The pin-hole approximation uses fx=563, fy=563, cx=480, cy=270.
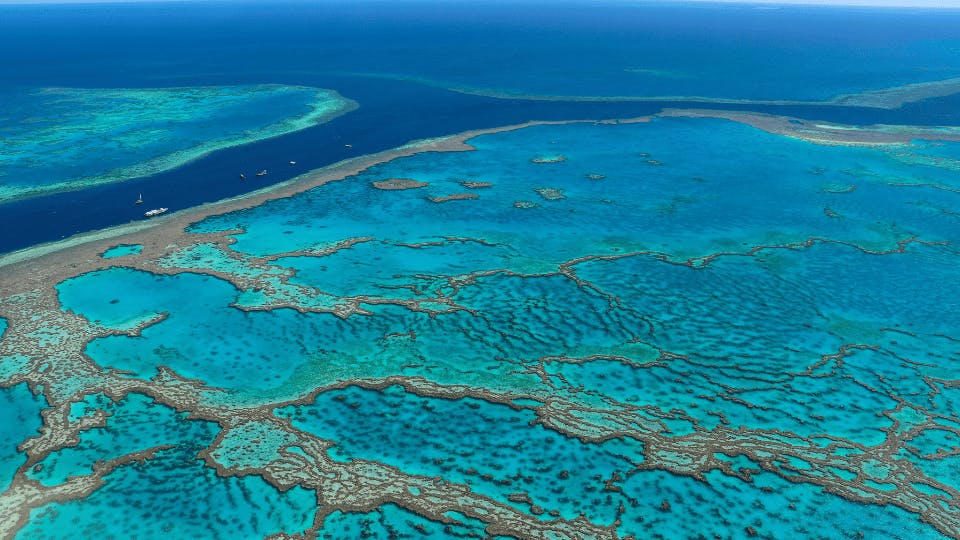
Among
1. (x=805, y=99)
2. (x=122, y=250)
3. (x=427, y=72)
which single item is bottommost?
(x=122, y=250)

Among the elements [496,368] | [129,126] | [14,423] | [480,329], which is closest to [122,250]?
[14,423]


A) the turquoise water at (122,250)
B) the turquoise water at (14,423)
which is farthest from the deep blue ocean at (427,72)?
the turquoise water at (14,423)

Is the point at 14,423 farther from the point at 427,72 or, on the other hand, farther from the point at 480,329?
the point at 427,72

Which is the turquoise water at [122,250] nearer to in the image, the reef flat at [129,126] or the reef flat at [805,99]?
the reef flat at [129,126]

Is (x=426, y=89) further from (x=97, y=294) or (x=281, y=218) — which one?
(x=97, y=294)

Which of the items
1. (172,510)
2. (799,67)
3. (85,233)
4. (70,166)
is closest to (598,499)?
(172,510)

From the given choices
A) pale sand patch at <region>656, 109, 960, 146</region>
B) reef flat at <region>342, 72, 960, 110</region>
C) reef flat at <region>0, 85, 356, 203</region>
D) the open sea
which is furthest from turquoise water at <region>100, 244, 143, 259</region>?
pale sand patch at <region>656, 109, 960, 146</region>
